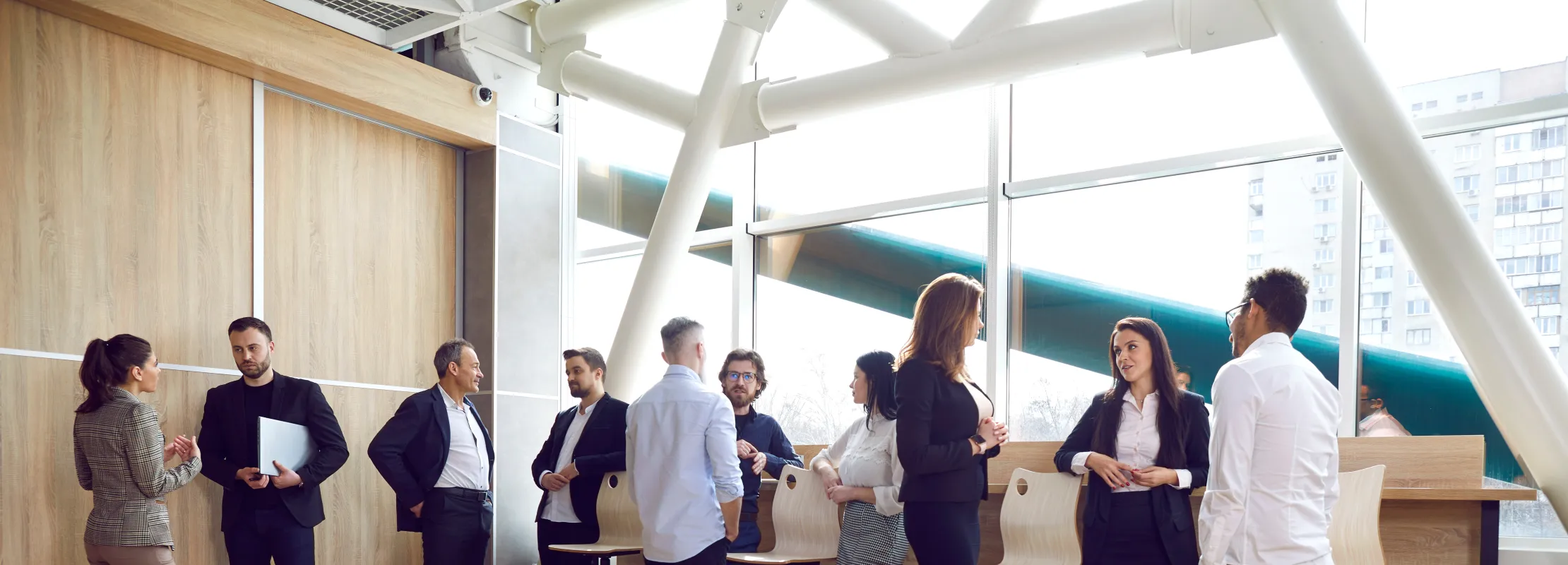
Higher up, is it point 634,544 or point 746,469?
point 746,469

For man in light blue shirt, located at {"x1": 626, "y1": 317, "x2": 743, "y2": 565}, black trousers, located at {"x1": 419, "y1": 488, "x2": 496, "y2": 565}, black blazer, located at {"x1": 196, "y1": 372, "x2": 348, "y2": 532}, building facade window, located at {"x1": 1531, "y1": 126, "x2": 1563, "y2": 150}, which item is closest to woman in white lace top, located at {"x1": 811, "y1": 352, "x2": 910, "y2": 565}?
man in light blue shirt, located at {"x1": 626, "y1": 317, "x2": 743, "y2": 565}

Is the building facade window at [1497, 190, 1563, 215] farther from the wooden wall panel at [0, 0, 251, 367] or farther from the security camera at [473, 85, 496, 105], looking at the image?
the wooden wall panel at [0, 0, 251, 367]

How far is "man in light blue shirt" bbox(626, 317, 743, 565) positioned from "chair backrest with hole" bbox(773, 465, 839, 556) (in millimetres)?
1433

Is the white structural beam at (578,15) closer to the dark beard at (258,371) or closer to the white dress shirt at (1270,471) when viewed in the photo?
the dark beard at (258,371)

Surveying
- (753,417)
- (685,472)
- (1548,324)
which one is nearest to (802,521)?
(753,417)

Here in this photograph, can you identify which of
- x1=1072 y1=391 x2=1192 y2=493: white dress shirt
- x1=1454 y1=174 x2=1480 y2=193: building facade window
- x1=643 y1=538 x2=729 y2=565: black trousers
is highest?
x1=1454 y1=174 x2=1480 y2=193: building facade window

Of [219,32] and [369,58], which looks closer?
[219,32]

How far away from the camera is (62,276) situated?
199 inches

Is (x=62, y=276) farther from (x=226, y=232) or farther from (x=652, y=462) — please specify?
(x=652, y=462)

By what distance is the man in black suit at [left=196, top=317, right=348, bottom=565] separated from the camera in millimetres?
4996

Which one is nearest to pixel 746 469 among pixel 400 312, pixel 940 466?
pixel 940 466

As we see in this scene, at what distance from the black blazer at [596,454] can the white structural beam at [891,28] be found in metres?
2.46

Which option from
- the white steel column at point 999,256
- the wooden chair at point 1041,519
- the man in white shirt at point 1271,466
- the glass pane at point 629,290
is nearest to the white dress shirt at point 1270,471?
the man in white shirt at point 1271,466

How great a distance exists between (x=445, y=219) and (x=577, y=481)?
245cm
